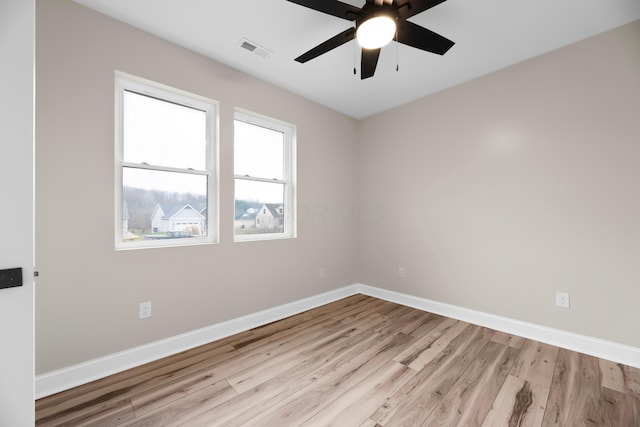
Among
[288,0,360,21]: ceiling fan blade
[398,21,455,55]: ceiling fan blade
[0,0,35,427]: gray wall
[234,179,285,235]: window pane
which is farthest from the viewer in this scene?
[234,179,285,235]: window pane

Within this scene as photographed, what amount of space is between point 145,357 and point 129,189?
53.2 inches

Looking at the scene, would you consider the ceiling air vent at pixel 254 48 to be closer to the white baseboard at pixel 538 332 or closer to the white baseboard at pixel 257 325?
the white baseboard at pixel 257 325

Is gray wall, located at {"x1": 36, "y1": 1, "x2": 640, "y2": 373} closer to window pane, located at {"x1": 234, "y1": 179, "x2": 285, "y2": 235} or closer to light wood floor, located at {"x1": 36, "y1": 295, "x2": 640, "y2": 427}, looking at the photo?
window pane, located at {"x1": 234, "y1": 179, "x2": 285, "y2": 235}

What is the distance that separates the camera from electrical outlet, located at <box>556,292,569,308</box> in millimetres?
2363

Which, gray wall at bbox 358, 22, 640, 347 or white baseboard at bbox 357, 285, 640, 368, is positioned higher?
gray wall at bbox 358, 22, 640, 347

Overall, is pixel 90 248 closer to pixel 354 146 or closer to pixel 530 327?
pixel 354 146

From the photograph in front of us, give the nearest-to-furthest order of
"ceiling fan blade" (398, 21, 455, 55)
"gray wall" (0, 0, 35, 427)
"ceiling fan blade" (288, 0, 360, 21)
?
"gray wall" (0, 0, 35, 427) → "ceiling fan blade" (288, 0, 360, 21) → "ceiling fan blade" (398, 21, 455, 55)

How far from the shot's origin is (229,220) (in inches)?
103

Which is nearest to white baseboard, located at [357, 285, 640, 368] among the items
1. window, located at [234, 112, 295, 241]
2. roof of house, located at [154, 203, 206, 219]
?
window, located at [234, 112, 295, 241]

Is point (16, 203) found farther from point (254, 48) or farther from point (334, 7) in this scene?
point (254, 48)

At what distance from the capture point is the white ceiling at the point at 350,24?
1.90 metres

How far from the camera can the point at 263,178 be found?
302 centimetres

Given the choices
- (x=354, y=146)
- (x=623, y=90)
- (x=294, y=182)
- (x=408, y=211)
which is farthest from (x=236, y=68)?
(x=623, y=90)

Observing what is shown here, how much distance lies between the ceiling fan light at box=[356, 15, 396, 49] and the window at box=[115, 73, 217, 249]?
161cm
